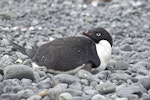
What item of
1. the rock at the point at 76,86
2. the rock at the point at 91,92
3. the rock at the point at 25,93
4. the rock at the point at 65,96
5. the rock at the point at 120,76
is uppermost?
the rock at the point at 25,93

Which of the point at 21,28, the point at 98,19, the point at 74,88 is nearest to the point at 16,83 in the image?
the point at 74,88

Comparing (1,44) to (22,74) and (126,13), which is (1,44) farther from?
(126,13)

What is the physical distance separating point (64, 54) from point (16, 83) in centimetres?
92

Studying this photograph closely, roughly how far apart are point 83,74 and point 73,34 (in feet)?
12.7

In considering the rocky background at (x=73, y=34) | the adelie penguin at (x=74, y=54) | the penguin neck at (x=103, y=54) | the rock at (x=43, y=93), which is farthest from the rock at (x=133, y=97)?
the penguin neck at (x=103, y=54)

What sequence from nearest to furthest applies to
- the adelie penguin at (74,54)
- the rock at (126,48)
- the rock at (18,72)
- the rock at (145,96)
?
the rock at (145,96)
the rock at (18,72)
the adelie penguin at (74,54)
the rock at (126,48)

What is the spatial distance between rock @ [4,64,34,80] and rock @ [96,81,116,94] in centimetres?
73

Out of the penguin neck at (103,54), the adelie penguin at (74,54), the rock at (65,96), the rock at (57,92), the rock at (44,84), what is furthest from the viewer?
the penguin neck at (103,54)

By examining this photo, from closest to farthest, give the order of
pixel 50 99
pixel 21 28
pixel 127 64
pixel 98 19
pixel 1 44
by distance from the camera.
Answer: pixel 50 99
pixel 127 64
pixel 1 44
pixel 21 28
pixel 98 19

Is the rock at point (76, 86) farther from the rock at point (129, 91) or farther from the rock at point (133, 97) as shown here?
the rock at point (133, 97)

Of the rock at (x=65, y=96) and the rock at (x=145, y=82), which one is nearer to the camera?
the rock at (x=65, y=96)

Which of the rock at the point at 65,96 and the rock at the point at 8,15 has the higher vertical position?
the rock at the point at 8,15

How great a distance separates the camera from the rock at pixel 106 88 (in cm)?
480

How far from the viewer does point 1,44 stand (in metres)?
7.15
